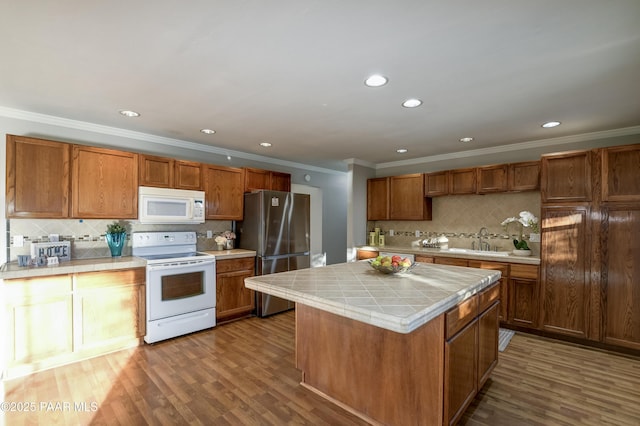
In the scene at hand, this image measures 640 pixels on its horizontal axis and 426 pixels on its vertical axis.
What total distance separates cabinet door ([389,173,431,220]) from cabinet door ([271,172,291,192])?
1.78 metres

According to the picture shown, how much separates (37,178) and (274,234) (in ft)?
8.59

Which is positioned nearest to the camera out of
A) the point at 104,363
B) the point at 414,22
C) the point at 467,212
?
the point at 414,22

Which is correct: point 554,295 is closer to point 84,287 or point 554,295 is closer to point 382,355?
point 382,355

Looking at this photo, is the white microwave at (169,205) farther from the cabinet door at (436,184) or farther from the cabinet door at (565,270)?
the cabinet door at (565,270)

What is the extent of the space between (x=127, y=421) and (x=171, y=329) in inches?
56.4

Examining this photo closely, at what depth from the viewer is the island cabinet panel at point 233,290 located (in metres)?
3.89

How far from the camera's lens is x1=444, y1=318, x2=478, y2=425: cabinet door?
172 centimetres

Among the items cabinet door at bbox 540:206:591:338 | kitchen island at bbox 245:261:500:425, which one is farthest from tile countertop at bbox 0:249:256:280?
cabinet door at bbox 540:206:591:338

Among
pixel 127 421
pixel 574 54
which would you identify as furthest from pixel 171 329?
pixel 574 54

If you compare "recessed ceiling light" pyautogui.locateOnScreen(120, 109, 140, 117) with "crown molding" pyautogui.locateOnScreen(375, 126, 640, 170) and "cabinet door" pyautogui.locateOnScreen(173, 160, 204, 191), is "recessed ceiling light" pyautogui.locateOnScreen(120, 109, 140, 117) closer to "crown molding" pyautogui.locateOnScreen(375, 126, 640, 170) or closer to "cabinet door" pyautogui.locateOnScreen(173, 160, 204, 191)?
"cabinet door" pyautogui.locateOnScreen(173, 160, 204, 191)

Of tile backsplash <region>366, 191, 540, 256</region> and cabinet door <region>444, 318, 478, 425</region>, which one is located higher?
tile backsplash <region>366, 191, 540, 256</region>

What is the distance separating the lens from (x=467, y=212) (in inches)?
183

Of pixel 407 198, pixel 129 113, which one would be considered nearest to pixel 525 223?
pixel 407 198

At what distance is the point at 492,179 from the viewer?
4191mm
